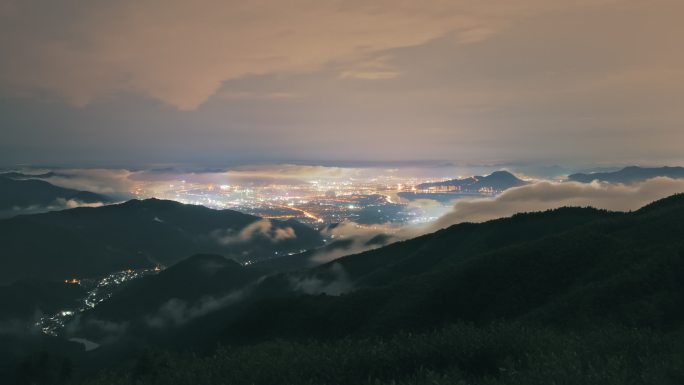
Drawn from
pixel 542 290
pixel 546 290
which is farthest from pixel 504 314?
pixel 546 290

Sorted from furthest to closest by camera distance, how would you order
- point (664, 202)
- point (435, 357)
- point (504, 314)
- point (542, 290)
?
point (664, 202)
point (542, 290)
point (504, 314)
point (435, 357)

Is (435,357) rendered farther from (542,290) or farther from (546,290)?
(542,290)

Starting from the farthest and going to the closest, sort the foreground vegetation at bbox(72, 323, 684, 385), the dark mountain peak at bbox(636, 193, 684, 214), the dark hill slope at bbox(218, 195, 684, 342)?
the dark mountain peak at bbox(636, 193, 684, 214), the dark hill slope at bbox(218, 195, 684, 342), the foreground vegetation at bbox(72, 323, 684, 385)

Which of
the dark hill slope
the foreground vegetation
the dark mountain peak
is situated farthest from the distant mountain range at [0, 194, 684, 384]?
the dark mountain peak

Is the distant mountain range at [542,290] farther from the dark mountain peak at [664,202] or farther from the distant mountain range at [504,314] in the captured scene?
the dark mountain peak at [664,202]

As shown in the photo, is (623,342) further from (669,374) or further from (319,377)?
(319,377)

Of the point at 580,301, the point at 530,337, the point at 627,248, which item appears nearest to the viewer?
the point at 530,337

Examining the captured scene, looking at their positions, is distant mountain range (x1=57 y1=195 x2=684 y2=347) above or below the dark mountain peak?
below

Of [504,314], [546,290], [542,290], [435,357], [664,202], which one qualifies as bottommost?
[504,314]

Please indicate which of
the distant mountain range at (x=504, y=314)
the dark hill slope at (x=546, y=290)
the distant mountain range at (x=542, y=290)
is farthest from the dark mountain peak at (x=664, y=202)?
the dark hill slope at (x=546, y=290)

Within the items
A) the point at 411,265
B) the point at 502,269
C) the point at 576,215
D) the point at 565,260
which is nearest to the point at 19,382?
the point at 411,265

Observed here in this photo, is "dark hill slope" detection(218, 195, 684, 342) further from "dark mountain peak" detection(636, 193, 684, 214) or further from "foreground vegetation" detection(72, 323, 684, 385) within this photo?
"foreground vegetation" detection(72, 323, 684, 385)
